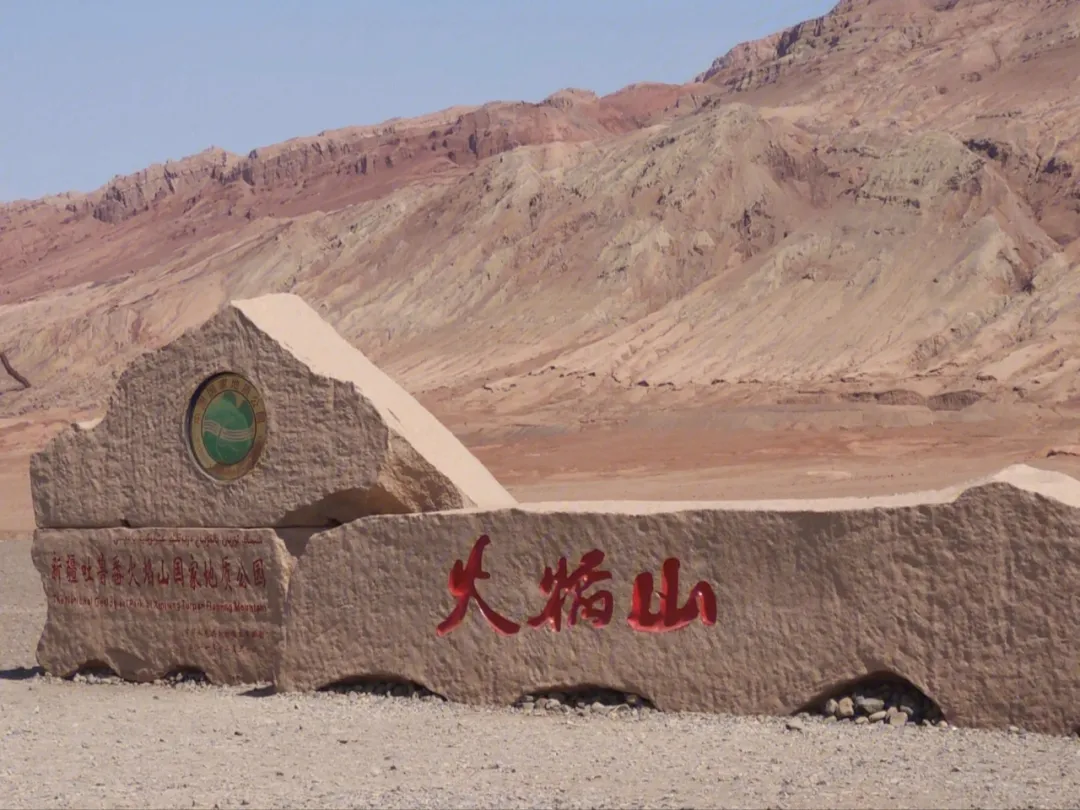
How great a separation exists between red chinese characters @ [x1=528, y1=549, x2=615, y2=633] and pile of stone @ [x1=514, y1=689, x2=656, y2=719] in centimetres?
34

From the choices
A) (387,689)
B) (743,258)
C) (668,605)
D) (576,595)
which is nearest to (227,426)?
(387,689)

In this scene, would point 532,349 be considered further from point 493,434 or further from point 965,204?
point 965,204

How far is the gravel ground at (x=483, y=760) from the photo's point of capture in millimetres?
5543

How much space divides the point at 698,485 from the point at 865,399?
7.52 meters

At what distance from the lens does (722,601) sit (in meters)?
6.95

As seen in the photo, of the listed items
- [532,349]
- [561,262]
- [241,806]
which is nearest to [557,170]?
[561,262]

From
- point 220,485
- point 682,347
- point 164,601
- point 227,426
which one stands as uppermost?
point 682,347

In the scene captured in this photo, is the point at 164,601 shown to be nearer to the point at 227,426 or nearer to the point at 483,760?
the point at 227,426

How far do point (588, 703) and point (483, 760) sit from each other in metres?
1.11

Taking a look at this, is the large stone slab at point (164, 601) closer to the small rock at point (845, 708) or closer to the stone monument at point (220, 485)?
the stone monument at point (220, 485)

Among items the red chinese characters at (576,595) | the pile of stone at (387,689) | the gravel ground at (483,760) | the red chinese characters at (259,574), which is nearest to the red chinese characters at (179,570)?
the red chinese characters at (259,574)

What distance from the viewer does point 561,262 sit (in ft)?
130

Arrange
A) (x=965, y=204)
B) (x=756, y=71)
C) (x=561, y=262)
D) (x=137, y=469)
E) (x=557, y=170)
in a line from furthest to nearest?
(x=756, y=71) < (x=557, y=170) < (x=561, y=262) < (x=965, y=204) < (x=137, y=469)

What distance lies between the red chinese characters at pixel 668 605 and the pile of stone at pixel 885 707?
0.70m
